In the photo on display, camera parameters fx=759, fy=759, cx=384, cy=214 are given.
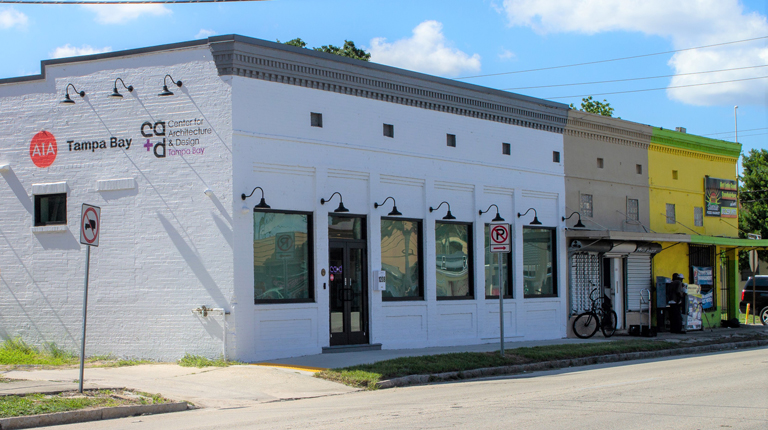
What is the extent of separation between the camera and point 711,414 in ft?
30.3

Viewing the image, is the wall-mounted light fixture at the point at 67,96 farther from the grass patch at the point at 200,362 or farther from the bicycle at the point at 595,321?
the bicycle at the point at 595,321

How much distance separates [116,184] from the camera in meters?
15.9

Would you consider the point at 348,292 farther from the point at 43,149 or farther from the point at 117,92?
the point at 43,149

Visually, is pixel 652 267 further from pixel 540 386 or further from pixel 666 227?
pixel 540 386

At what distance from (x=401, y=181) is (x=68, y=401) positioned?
10027 millimetres

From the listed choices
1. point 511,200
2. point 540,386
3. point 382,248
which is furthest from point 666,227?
point 540,386

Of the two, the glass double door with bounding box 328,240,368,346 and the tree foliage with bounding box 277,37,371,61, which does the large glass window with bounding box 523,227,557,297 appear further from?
the tree foliage with bounding box 277,37,371,61

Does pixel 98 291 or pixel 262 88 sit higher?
pixel 262 88

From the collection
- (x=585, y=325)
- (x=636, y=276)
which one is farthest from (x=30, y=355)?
→ (x=636, y=276)

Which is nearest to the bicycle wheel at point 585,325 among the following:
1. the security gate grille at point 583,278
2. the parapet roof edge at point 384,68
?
the security gate grille at point 583,278

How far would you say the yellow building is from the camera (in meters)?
25.9

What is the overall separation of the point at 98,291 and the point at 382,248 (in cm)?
633

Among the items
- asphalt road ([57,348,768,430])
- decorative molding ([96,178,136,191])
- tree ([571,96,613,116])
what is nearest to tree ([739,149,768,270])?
tree ([571,96,613,116])

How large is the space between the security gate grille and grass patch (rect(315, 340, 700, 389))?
345 cm
